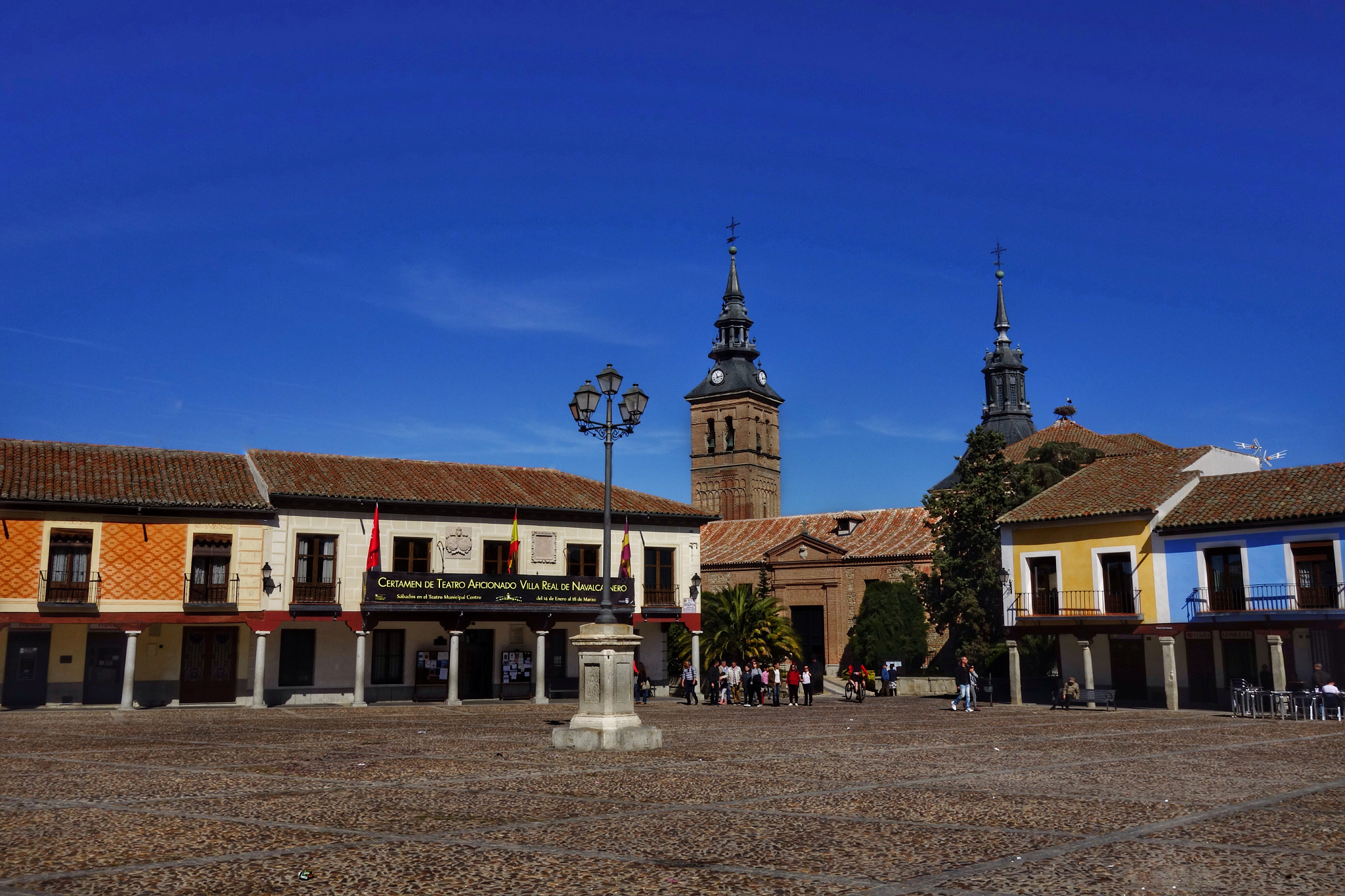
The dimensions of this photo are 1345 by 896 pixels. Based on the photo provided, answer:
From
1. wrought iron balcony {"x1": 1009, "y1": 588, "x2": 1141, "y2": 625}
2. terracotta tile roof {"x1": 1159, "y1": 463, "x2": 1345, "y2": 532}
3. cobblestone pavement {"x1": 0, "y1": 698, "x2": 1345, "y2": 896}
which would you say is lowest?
cobblestone pavement {"x1": 0, "y1": 698, "x2": 1345, "y2": 896}

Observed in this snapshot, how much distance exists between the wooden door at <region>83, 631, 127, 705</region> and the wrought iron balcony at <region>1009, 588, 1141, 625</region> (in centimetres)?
2474

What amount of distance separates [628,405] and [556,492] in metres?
20.0

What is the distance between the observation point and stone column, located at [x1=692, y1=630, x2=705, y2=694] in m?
35.8

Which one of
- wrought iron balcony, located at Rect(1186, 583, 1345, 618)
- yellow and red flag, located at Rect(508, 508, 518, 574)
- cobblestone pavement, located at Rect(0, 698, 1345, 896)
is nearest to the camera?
cobblestone pavement, located at Rect(0, 698, 1345, 896)

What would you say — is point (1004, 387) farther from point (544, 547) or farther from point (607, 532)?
point (607, 532)

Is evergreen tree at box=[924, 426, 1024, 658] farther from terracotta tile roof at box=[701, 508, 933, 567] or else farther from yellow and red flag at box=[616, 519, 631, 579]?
yellow and red flag at box=[616, 519, 631, 579]

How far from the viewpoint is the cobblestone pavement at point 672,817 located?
21.3ft

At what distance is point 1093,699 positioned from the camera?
29359 millimetres

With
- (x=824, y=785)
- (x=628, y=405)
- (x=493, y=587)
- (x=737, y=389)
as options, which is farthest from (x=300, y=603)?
(x=737, y=389)

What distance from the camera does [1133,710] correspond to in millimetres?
28719

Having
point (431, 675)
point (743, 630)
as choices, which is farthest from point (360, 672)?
point (743, 630)

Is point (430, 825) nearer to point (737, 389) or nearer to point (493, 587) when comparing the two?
point (493, 587)

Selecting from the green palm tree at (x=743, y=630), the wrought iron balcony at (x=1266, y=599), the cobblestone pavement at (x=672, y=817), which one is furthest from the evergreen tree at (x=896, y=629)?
the cobblestone pavement at (x=672, y=817)

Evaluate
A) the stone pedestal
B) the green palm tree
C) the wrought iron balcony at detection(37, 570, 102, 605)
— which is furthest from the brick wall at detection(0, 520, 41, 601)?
the green palm tree
